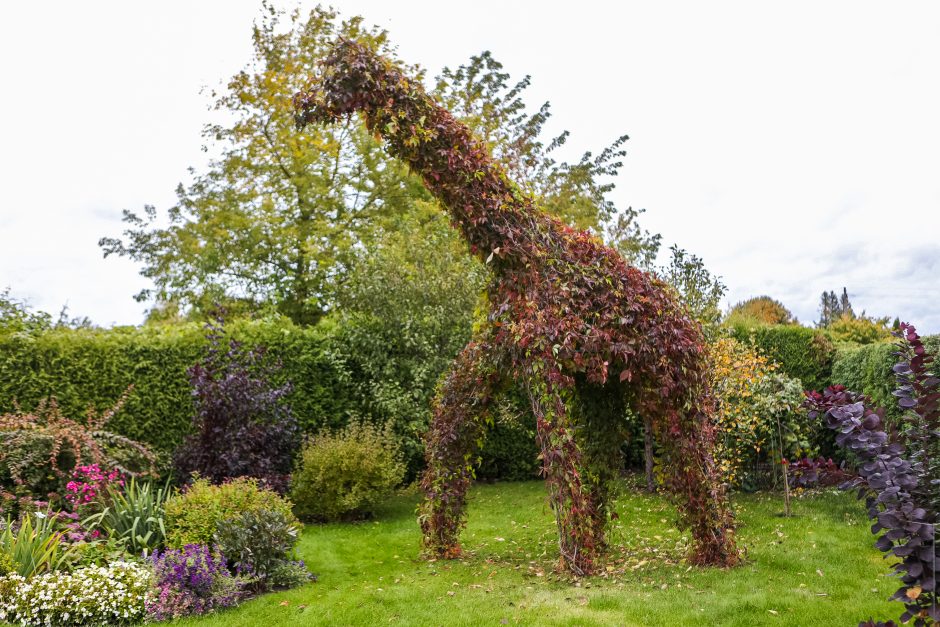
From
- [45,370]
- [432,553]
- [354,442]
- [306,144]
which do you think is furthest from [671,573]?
[306,144]

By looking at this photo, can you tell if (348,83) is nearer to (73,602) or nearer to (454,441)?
(454,441)

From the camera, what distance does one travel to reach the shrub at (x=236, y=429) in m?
9.58

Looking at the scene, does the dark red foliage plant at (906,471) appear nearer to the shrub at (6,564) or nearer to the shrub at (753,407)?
the shrub at (753,407)

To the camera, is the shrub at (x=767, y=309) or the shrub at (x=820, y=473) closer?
the shrub at (x=820, y=473)

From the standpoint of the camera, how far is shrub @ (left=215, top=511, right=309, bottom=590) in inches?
261

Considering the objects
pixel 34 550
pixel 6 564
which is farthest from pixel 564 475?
pixel 6 564

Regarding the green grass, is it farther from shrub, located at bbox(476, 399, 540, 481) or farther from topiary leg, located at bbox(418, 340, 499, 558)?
shrub, located at bbox(476, 399, 540, 481)

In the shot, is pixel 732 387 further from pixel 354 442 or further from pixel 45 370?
pixel 45 370

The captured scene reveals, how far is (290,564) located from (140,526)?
1.88 m

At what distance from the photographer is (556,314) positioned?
6035 mm

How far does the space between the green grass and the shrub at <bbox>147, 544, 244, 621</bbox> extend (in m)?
0.19

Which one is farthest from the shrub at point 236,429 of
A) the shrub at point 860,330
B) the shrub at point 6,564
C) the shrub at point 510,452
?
the shrub at point 860,330

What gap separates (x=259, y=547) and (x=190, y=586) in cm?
71

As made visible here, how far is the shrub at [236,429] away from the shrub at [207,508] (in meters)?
1.83
